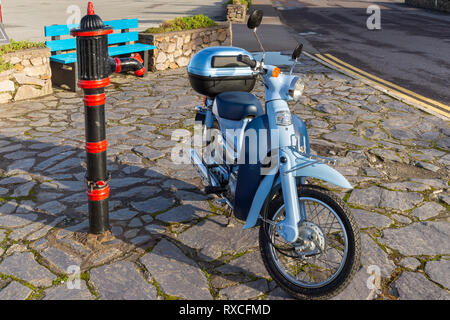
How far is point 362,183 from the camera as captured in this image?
515cm

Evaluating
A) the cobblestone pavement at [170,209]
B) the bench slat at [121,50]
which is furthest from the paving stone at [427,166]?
the bench slat at [121,50]

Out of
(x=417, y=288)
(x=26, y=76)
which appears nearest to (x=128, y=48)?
(x=26, y=76)

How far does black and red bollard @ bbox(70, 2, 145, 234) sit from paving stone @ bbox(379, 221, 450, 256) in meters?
2.31

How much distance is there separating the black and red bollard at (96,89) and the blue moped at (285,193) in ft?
3.17

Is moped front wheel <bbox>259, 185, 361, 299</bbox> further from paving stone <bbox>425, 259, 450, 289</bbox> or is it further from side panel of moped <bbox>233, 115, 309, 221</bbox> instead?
paving stone <bbox>425, 259, 450, 289</bbox>

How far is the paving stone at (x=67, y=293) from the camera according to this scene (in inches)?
130

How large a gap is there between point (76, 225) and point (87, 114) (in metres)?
1.05

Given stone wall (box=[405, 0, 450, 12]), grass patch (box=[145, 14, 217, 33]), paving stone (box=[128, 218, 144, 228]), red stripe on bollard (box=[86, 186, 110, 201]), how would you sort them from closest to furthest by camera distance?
1. red stripe on bollard (box=[86, 186, 110, 201])
2. paving stone (box=[128, 218, 144, 228])
3. grass patch (box=[145, 14, 217, 33])
4. stone wall (box=[405, 0, 450, 12])

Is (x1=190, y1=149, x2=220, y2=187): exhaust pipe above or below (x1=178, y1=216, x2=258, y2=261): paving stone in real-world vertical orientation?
above

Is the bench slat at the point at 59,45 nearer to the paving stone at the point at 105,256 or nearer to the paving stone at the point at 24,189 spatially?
the paving stone at the point at 24,189

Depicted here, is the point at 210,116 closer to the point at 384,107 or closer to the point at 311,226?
the point at 311,226

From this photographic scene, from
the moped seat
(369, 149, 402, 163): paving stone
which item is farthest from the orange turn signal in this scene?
(369, 149, 402, 163): paving stone

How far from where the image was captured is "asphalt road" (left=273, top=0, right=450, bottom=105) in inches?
390
